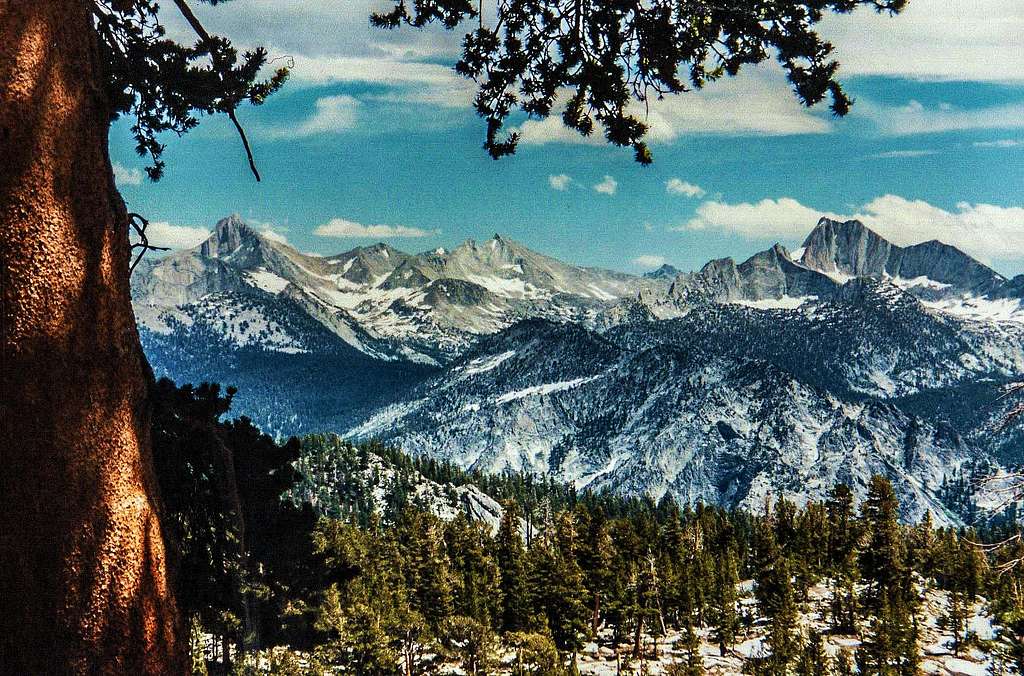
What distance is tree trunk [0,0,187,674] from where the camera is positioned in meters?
3.97

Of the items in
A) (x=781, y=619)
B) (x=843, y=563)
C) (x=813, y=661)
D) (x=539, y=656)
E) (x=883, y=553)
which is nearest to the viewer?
(x=539, y=656)

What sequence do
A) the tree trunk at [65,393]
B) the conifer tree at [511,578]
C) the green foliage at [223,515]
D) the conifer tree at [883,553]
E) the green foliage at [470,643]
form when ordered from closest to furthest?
the tree trunk at [65,393] → the green foliage at [223,515] → the green foliage at [470,643] → the conifer tree at [511,578] → the conifer tree at [883,553]

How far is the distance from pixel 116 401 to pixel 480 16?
630 centimetres

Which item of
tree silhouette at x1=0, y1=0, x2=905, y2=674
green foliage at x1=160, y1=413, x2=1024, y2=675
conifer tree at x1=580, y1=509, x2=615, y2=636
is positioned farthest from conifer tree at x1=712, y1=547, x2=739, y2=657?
tree silhouette at x1=0, y1=0, x2=905, y2=674

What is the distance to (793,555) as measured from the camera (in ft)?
326

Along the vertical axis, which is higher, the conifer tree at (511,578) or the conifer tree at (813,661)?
the conifer tree at (511,578)

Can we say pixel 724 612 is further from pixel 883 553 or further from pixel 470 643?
pixel 470 643

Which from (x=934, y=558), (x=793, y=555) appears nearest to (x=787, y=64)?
(x=793, y=555)

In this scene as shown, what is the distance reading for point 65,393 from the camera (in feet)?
13.4

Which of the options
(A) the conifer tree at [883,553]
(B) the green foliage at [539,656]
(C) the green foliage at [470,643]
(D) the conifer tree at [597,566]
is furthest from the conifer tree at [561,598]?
(A) the conifer tree at [883,553]

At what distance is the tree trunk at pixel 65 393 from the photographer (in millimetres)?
3973

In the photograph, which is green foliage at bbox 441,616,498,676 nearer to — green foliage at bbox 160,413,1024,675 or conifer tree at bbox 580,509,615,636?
green foliage at bbox 160,413,1024,675

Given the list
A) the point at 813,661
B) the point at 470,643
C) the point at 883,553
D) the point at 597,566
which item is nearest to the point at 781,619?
the point at 813,661

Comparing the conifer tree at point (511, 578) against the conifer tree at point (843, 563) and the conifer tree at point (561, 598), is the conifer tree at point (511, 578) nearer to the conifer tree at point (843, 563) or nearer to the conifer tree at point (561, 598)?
the conifer tree at point (561, 598)
